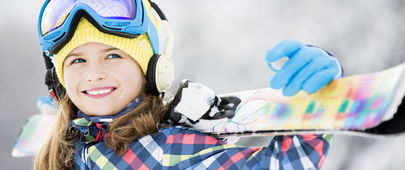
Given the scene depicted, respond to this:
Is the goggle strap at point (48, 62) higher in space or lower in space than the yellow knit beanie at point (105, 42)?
lower

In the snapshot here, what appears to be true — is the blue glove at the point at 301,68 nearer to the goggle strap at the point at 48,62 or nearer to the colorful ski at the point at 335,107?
the colorful ski at the point at 335,107

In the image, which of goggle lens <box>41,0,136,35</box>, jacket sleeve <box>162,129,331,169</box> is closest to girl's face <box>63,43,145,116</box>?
goggle lens <box>41,0,136,35</box>

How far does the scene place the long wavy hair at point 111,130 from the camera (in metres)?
1.21

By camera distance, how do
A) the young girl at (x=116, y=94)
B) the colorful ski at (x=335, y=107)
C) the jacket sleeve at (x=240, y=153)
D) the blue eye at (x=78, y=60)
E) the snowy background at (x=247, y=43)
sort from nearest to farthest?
the colorful ski at (x=335, y=107) < the jacket sleeve at (x=240, y=153) < the young girl at (x=116, y=94) < the blue eye at (x=78, y=60) < the snowy background at (x=247, y=43)

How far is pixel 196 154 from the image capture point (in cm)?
113

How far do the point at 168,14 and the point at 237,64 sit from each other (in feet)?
1.97

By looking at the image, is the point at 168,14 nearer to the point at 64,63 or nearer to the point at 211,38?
the point at 211,38

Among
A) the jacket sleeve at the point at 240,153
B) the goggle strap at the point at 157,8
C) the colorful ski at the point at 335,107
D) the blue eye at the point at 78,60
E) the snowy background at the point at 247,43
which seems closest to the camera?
the colorful ski at the point at 335,107

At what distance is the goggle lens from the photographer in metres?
1.24

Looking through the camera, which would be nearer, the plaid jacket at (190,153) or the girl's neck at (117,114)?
the plaid jacket at (190,153)

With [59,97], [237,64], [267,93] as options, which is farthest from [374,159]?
[59,97]

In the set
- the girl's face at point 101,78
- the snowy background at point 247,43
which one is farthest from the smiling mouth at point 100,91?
the snowy background at point 247,43

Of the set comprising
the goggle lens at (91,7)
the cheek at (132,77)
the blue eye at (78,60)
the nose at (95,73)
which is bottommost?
the cheek at (132,77)

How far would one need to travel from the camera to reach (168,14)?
271 cm
